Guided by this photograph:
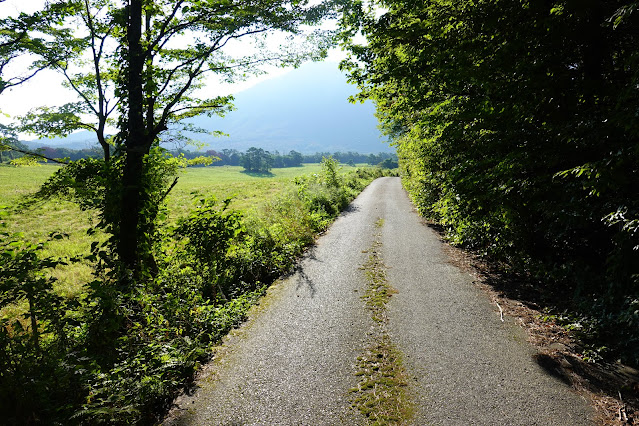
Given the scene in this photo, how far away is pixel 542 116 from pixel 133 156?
806 cm

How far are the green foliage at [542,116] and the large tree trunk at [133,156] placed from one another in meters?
5.04

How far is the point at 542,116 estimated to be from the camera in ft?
18.3

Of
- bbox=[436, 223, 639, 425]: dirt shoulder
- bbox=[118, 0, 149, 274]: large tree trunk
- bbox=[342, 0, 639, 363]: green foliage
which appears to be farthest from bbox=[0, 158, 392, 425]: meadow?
bbox=[436, 223, 639, 425]: dirt shoulder

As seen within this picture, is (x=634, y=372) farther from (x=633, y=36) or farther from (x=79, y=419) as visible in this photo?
(x=79, y=419)

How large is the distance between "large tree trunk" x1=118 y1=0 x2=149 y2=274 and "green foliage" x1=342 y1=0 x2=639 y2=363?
5.04 meters

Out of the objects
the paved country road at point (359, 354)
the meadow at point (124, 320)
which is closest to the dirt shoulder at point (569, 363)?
the paved country road at point (359, 354)

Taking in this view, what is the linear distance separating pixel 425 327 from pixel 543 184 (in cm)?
348

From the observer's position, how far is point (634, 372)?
167 inches

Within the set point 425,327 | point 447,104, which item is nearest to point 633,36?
point 447,104

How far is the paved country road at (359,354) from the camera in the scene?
3.90 metres

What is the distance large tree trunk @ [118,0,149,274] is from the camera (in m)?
6.11

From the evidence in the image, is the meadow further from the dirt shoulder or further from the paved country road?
the dirt shoulder

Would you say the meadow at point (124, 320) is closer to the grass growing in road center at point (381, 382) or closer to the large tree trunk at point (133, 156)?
the large tree trunk at point (133, 156)

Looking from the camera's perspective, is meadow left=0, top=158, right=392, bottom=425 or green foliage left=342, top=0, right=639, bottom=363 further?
green foliage left=342, top=0, right=639, bottom=363
